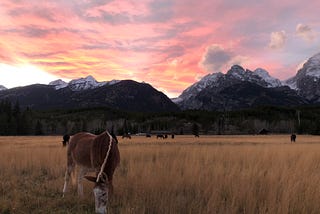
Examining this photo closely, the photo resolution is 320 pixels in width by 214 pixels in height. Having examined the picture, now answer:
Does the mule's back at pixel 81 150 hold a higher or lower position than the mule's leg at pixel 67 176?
higher

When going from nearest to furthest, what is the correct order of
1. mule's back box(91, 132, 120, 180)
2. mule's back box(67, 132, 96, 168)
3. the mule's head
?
1. the mule's head
2. mule's back box(91, 132, 120, 180)
3. mule's back box(67, 132, 96, 168)

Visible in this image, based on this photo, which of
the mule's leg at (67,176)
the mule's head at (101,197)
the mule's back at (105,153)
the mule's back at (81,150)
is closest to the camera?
the mule's head at (101,197)

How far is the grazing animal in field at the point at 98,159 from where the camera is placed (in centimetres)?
668

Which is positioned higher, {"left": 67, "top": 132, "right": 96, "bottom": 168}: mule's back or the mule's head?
{"left": 67, "top": 132, "right": 96, "bottom": 168}: mule's back

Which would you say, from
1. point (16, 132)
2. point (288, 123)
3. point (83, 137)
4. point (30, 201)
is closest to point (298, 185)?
point (83, 137)

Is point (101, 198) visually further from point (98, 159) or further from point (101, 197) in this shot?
point (98, 159)

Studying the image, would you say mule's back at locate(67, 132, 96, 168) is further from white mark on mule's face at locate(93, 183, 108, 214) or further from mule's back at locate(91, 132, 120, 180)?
white mark on mule's face at locate(93, 183, 108, 214)

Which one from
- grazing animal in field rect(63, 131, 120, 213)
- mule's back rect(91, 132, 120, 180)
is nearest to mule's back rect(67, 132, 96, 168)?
grazing animal in field rect(63, 131, 120, 213)

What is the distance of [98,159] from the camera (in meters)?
7.98

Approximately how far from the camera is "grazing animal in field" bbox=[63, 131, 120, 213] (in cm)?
668

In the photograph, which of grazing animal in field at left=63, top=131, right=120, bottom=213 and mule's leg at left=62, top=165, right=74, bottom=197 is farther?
mule's leg at left=62, top=165, right=74, bottom=197

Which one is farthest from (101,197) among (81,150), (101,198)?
(81,150)

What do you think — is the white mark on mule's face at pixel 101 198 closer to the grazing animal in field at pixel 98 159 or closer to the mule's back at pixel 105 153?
the grazing animal in field at pixel 98 159

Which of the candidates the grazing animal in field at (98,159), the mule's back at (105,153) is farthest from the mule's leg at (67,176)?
the mule's back at (105,153)
